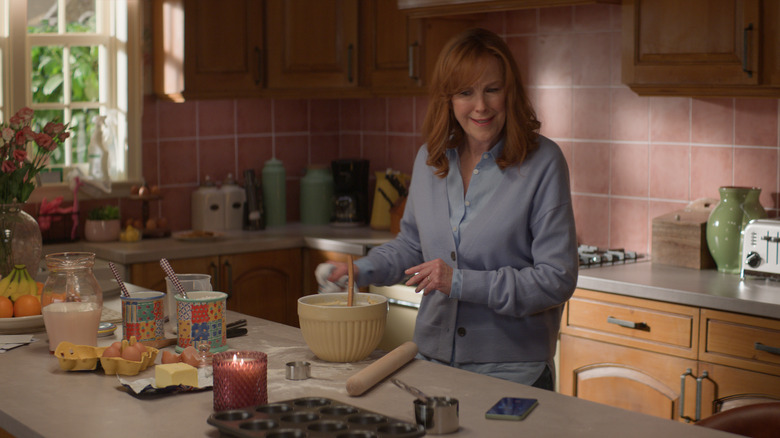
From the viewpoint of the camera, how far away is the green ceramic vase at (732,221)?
3287mm

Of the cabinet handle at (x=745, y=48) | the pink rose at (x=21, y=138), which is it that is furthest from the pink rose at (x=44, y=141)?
the cabinet handle at (x=745, y=48)

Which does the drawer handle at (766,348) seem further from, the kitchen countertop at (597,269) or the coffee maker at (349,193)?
the coffee maker at (349,193)

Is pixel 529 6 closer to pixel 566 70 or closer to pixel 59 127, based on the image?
pixel 566 70

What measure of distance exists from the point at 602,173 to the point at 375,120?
139 cm

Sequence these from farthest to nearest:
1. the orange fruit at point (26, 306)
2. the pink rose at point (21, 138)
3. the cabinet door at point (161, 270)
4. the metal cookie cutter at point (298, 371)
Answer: the cabinet door at point (161, 270)
the pink rose at point (21, 138)
the orange fruit at point (26, 306)
the metal cookie cutter at point (298, 371)

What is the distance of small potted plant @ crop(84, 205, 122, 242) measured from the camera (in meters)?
4.13

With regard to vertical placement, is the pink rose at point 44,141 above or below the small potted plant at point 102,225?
above

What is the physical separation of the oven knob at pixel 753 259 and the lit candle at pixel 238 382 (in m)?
2.00

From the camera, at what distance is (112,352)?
199 centimetres

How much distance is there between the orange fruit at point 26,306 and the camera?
93.7 inches

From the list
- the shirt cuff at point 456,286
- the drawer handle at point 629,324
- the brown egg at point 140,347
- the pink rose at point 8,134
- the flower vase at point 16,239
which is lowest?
the drawer handle at point 629,324

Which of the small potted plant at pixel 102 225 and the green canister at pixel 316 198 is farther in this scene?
the green canister at pixel 316 198

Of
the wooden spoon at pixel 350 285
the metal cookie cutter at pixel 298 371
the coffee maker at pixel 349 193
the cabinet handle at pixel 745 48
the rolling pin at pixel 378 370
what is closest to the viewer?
the rolling pin at pixel 378 370

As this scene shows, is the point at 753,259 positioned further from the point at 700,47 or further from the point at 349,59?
the point at 349,59
